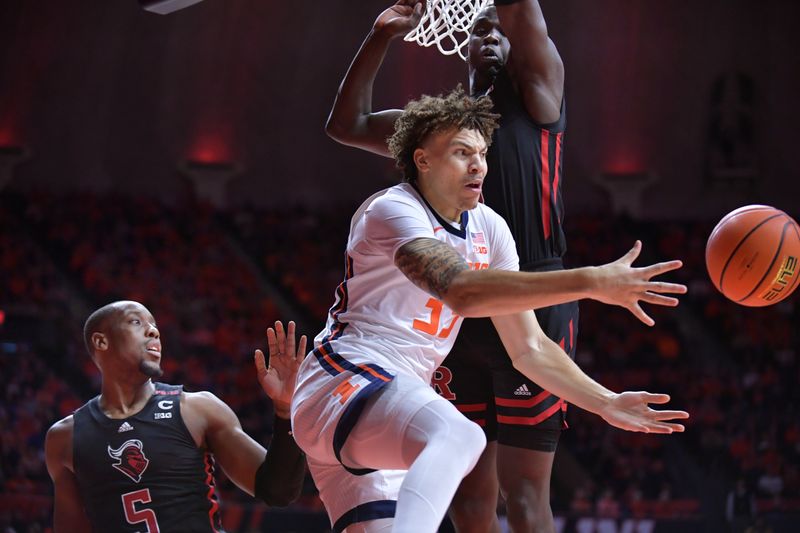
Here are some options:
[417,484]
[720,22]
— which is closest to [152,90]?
[720,22]

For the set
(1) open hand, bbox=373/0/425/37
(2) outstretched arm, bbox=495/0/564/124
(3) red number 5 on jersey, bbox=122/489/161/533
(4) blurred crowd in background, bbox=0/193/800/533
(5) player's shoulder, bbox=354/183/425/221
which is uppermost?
(1) open hand, bbox=373/0/425/37

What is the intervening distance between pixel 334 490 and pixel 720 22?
54.0 ft

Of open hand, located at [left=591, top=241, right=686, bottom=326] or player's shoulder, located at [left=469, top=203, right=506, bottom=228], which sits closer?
open hand, located at [left=591, top=241, right=686, bottom=326]

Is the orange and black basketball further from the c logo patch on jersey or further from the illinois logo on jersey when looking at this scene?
the illinois logo on jersey

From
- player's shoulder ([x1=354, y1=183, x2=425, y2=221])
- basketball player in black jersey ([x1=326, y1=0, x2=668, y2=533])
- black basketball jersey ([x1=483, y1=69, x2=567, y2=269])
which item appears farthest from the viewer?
black basketball jersey ([x1=483, y1=69, x2=567, y2=269])

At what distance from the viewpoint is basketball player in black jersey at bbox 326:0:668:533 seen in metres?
3.83

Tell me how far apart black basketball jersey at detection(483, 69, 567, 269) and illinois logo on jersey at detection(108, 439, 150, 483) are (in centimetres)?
191

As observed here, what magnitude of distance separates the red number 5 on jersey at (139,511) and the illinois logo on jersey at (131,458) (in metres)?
0.07

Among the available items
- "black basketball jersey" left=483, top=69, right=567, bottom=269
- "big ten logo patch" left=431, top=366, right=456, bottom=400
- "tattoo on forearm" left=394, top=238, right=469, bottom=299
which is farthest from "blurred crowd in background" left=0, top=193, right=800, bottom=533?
"tattoo on forearm" left=394, top=238, right=469, bottom=299

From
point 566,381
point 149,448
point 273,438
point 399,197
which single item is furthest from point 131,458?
point 566,381

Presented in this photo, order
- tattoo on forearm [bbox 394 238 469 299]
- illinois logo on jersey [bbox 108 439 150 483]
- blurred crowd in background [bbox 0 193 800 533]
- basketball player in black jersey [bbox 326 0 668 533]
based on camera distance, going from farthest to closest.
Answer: blurred crowd in background [bbox 0 193 800 533]
illinois logo on jersey [bbox 108 439 150 483]
basketball player in black jersey [bbox 326 0 668 533]
tattoo on forearm [bbox 394 238 469 299]

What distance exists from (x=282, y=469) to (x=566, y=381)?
1.38 metres

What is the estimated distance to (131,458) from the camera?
432cm

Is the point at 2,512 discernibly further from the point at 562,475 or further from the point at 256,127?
the point at 256,127
